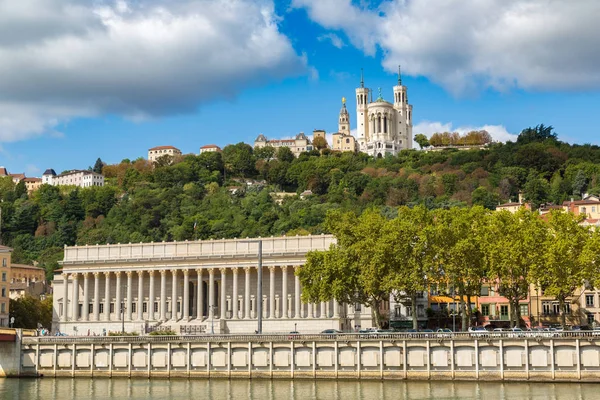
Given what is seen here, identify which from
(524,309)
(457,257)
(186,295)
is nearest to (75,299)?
(186,295)

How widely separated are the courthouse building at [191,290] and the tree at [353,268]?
19.4 m

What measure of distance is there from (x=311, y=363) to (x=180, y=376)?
12.8 meters

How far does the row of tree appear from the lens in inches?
3467

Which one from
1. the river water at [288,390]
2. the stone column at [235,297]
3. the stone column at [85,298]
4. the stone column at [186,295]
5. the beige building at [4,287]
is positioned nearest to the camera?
the river water at [288,390]

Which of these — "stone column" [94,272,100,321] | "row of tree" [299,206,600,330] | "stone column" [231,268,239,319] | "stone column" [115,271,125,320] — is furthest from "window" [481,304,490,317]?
"stone column" [94,272,100,321]

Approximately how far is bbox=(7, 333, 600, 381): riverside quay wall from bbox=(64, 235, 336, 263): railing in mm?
37015

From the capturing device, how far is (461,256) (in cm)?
9169

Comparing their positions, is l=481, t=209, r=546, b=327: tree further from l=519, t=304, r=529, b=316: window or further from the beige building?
the beige building

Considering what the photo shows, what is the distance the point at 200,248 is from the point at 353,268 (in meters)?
37.9

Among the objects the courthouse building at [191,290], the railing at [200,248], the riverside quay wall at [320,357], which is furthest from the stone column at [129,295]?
the riverside quay wall at [320,357]

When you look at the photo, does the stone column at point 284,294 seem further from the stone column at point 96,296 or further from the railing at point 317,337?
the railing at point 317,337

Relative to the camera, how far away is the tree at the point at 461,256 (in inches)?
3610

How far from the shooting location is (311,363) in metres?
81.9

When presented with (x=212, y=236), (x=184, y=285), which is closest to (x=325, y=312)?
(x=184, y=285)
